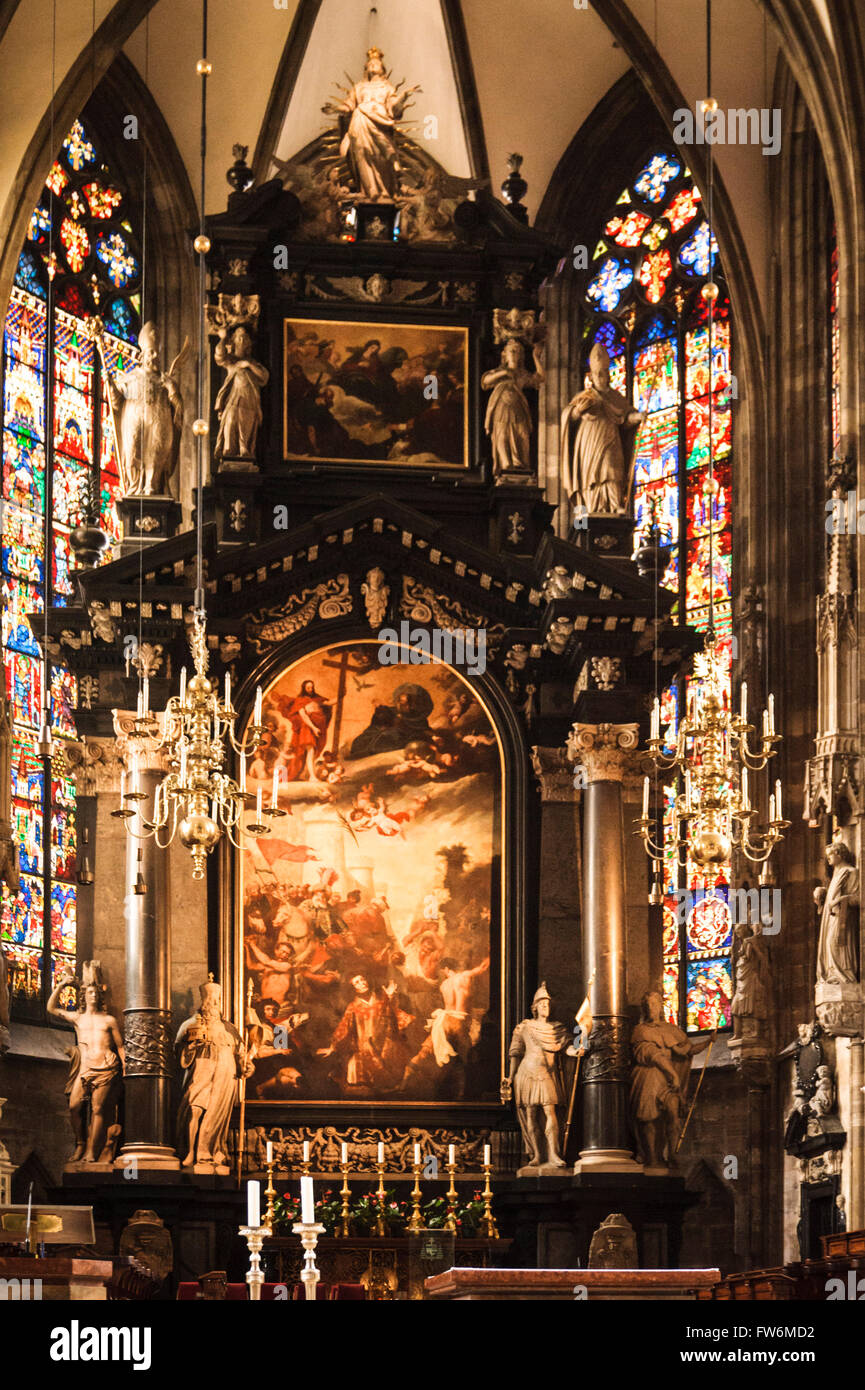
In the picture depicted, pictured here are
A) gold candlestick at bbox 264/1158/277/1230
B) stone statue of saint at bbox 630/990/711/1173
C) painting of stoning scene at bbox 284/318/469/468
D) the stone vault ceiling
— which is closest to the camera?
gold candlestick at bbox 264/1158/277/1230

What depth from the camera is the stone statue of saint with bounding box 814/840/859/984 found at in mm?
19266

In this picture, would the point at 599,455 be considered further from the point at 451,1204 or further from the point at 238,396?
the point at 451,1204

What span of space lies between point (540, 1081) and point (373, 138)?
848 centimetres

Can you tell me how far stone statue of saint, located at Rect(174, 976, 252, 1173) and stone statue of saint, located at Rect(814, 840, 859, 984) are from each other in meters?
4.78

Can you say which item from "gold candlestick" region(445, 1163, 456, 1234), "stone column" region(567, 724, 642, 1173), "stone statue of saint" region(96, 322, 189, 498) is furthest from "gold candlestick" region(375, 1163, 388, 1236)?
"stone statue of saint" region(96, 322, 189, 498)

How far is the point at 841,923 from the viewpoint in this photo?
19328 millimetres

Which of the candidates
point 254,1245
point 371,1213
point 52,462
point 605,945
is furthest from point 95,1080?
point 254,1245

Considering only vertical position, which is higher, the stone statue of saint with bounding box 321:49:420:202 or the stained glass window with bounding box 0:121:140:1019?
the stone statue of saint with bounding box 321:49:420:202

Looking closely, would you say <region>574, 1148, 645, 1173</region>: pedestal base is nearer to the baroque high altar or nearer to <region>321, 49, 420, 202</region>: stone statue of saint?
the baroque high altar

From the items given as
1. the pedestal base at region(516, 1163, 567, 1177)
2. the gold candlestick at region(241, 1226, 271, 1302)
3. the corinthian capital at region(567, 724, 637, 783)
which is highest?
the corinthian capital at region(567, 724, 637, 783)

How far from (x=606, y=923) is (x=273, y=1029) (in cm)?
288

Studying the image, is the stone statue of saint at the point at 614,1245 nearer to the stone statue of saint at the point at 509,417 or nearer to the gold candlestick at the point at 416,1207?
the gold candlestick at the point at 416,1207
